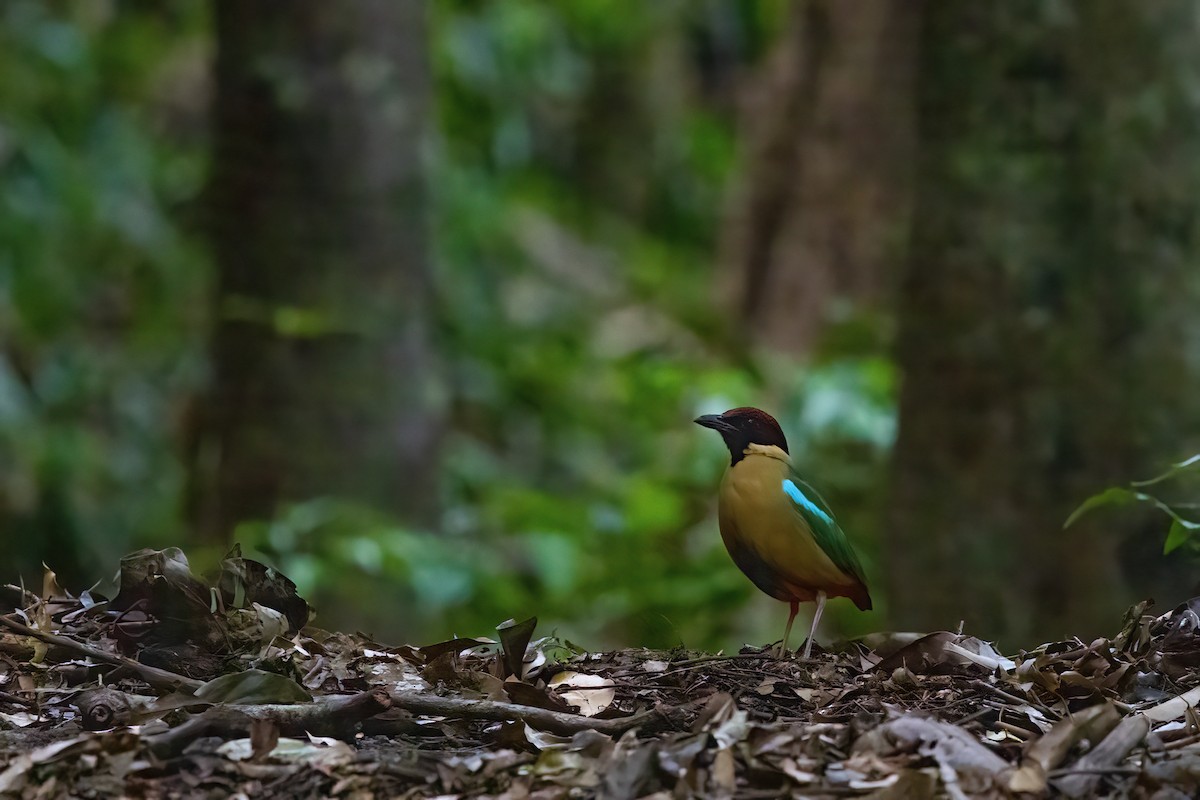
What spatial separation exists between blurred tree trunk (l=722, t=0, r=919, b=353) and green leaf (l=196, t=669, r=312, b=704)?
757 cm

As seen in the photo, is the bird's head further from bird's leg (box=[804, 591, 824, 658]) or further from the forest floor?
the forest floor

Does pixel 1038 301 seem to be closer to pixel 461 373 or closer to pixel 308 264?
pixel 308 264

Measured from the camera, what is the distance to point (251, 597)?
259 cm

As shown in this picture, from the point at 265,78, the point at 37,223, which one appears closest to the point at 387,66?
the point at 265,78

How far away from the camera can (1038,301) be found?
13.2ft

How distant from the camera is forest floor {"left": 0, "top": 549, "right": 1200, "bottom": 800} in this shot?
1.91m

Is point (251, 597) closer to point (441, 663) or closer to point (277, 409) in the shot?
point (441, 663)

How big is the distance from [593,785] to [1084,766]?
685 mm

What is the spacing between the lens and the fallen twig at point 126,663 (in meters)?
2.25

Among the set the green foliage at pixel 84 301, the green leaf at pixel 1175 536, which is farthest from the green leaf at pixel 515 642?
the green foliage at pixel 84 301

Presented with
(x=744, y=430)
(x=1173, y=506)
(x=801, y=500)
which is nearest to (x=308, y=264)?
(x=744, y=430)

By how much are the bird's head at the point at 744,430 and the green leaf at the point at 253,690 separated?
91cm

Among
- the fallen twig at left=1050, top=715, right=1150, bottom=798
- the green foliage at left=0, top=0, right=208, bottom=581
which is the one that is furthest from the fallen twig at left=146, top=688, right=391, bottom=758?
the green foliage at left=0, top=0, right=208, bottom=581

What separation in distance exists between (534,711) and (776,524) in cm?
60
